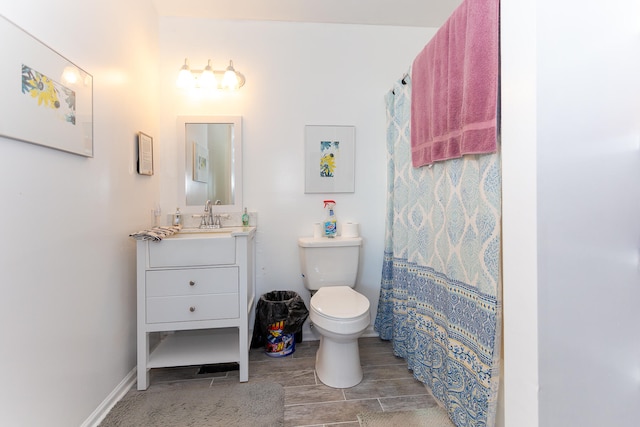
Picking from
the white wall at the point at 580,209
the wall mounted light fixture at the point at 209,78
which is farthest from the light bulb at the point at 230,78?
the white wall at the point at 580,209

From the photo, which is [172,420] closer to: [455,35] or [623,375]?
[623,375]

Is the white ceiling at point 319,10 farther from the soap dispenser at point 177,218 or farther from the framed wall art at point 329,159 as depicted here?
the soap dispenser at point 177,218

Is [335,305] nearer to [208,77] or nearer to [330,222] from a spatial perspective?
[330,222]

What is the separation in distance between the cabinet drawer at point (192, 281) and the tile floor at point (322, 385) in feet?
1.81

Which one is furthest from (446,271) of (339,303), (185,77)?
(185,77)

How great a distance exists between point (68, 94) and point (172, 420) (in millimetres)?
1541

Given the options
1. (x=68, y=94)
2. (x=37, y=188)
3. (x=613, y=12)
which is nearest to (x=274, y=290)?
(x=37, y=188)

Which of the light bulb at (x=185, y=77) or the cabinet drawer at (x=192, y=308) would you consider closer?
the cabinet drawer at (x=192, y=308)

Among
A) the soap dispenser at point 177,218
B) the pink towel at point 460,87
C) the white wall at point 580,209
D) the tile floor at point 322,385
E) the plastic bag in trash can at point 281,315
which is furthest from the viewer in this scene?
the soap dispenser at point 177,218

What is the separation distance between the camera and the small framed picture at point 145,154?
5.91ft

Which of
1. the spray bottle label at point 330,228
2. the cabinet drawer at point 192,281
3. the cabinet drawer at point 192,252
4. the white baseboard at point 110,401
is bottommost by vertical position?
the white baseboard at point 110,401

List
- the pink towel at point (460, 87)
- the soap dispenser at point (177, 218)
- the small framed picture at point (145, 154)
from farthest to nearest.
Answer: the soap dispenser at point (177, 218) < the small framed picture at point (145, 154) < the pink towel at point (460, 87)

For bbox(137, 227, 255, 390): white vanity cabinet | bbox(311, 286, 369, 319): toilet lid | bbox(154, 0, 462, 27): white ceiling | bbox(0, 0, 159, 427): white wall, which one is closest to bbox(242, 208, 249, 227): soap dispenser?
bbox(137, 227, 255, 390): white vanity cabinet

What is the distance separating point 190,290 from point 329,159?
1318 mm
